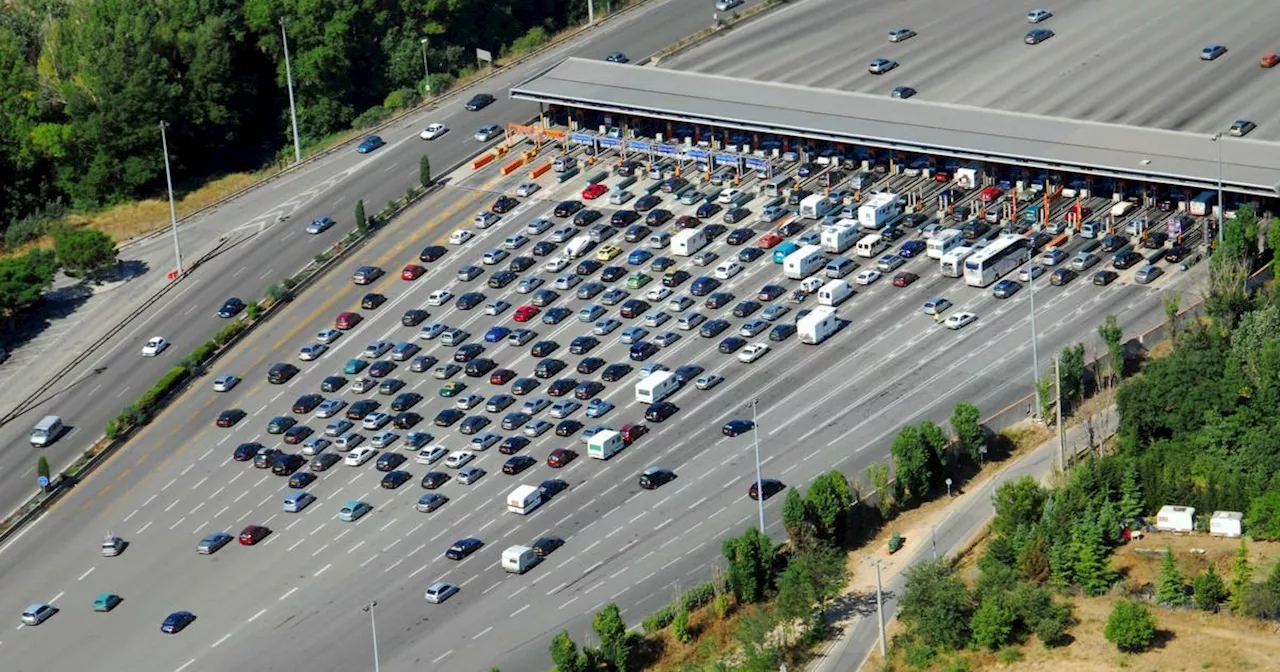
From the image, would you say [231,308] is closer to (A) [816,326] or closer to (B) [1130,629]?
(A) [816,326]

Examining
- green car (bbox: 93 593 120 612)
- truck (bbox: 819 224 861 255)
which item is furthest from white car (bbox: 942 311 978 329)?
green car (bbox: 93 593 120 612)

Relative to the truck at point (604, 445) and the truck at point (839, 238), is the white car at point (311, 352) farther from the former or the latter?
the truck at point (839, 238)

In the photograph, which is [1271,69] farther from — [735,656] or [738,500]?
[735,656]

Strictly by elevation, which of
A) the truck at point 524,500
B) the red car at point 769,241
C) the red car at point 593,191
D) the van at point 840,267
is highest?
the red car at point 593,191

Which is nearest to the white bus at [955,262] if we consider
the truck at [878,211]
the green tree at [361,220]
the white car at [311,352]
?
the truck at [878,211]

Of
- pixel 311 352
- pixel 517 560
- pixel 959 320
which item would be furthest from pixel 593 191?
pixel 517 560
